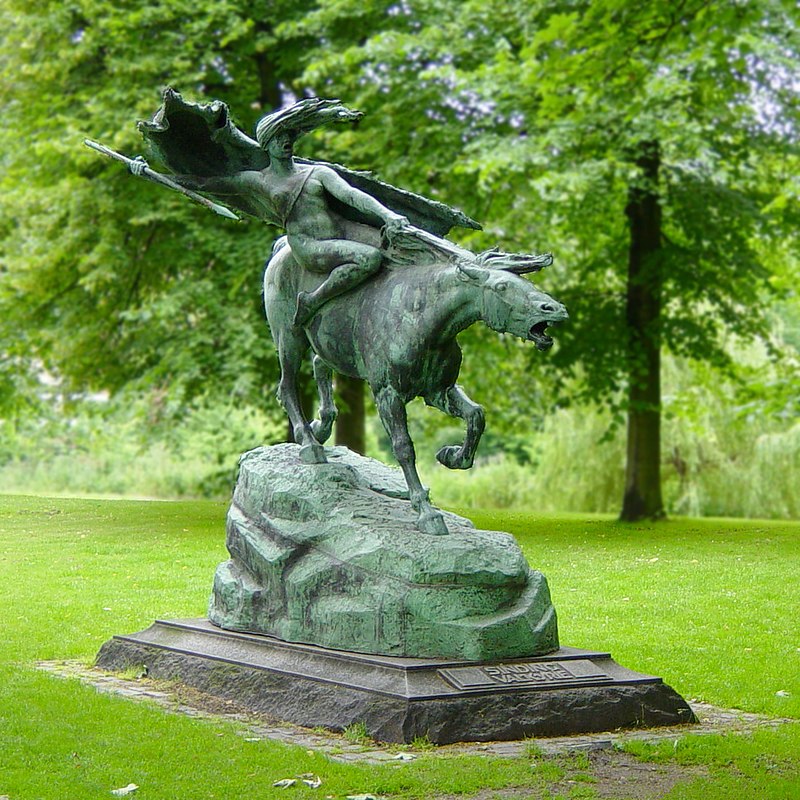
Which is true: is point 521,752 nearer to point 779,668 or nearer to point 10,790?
Result: point 10,790

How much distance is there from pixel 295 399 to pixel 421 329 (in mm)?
1756

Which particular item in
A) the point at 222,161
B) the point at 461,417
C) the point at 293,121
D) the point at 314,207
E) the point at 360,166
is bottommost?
the point at 461,417

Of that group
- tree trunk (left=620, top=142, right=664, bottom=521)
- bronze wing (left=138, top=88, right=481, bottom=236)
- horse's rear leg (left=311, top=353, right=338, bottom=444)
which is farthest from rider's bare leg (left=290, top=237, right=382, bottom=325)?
tree trunk (left=620, top=142, right=664, bottom=521)

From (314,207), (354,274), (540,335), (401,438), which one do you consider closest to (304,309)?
(354,274)

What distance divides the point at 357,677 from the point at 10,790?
210 centimetres

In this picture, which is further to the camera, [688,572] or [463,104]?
[463,104]

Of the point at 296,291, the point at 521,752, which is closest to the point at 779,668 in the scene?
the point at 521,752

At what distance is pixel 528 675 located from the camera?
7.51m

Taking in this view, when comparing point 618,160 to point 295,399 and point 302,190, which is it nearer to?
point 295,399

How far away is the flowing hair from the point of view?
873 centimetres

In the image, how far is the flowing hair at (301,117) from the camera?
344 inches

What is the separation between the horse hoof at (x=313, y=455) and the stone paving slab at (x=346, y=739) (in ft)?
5.75

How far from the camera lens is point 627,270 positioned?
20906 mm

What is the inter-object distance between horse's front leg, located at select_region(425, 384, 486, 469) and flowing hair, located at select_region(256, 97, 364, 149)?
1.98m
